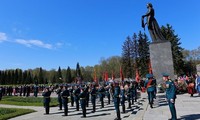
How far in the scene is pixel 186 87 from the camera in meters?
21.1

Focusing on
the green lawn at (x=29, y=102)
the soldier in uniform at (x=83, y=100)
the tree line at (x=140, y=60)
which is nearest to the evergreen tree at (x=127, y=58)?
the tree line at (x=140, y=60)

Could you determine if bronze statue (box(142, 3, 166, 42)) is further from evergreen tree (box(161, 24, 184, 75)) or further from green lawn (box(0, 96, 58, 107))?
evergreen tree (box(161, 24, 184, 75))

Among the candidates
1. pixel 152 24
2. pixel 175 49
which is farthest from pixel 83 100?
pixel 175 49

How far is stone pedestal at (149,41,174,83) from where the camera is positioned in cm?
1980

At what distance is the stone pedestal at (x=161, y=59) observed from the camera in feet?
65.0

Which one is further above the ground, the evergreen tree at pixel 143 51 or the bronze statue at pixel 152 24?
the evergreen tree at pixel 143 51

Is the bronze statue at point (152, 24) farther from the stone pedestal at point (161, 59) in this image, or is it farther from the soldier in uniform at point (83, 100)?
the soldier in uniform at point (83, 100)

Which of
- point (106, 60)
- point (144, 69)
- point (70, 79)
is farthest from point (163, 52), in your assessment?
point (106, 60)

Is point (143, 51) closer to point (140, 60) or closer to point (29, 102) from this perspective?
point (140, 60)

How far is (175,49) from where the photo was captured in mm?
55844

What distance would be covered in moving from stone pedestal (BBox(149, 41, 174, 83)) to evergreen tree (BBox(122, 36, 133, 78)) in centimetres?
5446

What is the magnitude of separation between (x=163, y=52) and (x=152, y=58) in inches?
38.9

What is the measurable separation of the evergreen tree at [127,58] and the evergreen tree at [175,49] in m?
19.5

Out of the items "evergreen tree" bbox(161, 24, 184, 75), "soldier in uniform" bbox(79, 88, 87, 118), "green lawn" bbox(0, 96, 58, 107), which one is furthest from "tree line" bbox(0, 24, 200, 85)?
"soldier in uniform" bbox(79, 88, 87, 118)
